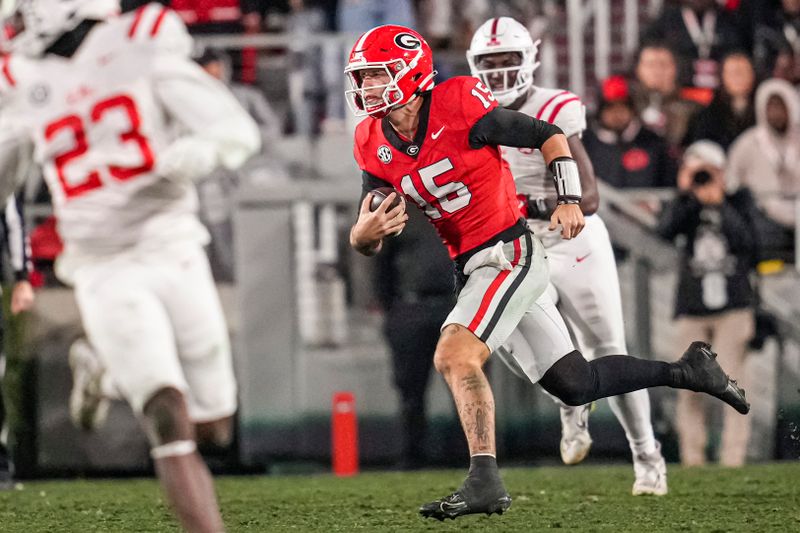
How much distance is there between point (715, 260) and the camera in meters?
8.41

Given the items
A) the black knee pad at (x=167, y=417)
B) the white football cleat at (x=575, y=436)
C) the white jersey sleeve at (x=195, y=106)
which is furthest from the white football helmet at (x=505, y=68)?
the black knee pad at (x=167, y=417)

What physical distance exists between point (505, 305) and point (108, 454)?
4.70m

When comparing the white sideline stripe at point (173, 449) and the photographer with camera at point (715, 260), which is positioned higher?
the photographer with camera at point (715, 260)

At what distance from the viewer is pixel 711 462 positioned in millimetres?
8734

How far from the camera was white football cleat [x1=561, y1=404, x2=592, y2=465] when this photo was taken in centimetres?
621

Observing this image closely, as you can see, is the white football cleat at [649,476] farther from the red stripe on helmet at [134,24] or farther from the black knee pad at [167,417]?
the red stripe on helmet at [134,24]

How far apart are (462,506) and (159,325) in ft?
3.48

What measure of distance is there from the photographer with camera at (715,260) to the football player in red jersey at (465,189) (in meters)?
3.36

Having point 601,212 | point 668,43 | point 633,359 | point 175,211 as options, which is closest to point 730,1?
point 668,43

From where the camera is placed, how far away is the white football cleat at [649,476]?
20.3 feet

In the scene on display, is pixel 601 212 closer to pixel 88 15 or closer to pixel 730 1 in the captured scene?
pixel 730 1

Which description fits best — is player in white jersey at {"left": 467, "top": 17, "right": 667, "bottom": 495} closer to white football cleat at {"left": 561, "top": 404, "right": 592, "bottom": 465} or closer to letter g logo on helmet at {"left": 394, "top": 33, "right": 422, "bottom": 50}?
white football cleat at {"left": 561, "top": 404, "right": 592, "bottom": 465}

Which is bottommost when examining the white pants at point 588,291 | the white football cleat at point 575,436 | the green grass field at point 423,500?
the green grass field at point 423,500

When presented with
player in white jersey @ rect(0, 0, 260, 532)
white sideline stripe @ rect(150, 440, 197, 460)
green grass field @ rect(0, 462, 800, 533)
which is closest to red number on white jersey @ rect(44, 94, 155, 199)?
player in white jersey @ rect(0, 0, 260, 532)
